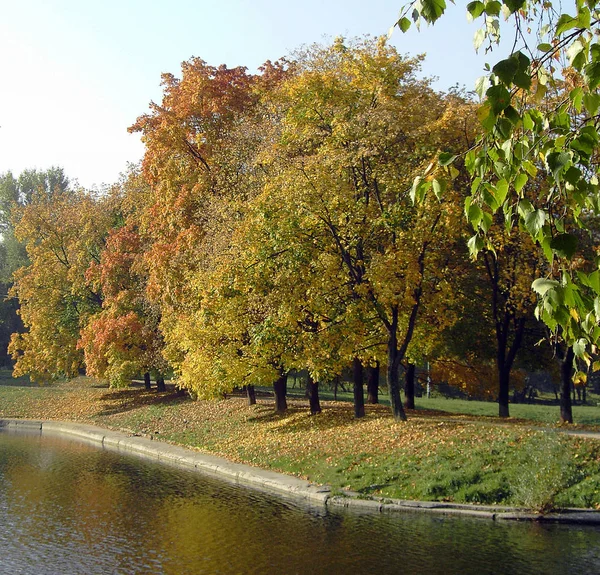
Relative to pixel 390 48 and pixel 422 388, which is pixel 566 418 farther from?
pixel 422 388

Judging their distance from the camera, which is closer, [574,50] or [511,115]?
[511,115]

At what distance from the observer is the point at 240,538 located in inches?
643

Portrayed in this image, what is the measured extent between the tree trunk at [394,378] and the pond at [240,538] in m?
6.29

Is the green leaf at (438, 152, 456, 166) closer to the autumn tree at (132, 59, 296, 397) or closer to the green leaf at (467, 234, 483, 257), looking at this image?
the green leaf at (467, 234, 483, 257)

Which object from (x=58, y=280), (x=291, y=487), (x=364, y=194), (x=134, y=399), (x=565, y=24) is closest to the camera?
(x=565, y=24)

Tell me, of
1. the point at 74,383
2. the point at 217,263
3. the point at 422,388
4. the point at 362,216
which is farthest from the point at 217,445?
the point at 422,388

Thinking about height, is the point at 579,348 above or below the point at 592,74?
below

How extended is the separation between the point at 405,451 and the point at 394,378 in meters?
Result: 4.35

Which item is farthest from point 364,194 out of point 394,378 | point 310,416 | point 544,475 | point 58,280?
point 58,280

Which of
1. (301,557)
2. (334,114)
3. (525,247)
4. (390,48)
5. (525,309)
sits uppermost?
(390,48)

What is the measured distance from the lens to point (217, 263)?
29.2m

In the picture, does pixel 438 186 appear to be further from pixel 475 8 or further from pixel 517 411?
pixel 517 411

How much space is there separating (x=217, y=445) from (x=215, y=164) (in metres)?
13.7

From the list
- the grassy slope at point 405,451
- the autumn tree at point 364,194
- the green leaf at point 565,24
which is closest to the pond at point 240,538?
the grassy slope at point 405,451
